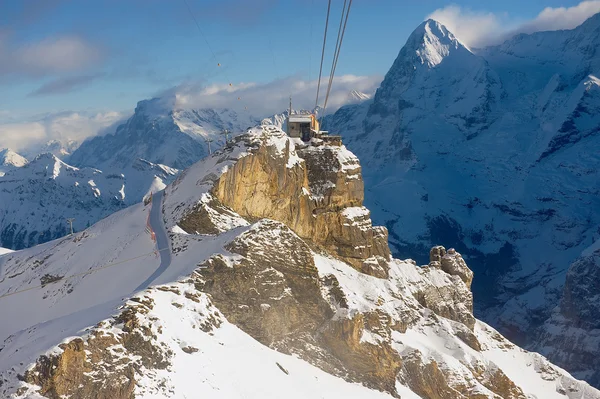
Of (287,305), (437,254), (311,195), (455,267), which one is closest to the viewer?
(287,305)

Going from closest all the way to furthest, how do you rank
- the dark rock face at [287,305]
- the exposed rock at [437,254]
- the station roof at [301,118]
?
the dark rock face at [287,305]
the station roof at [301,118]
the exposed rock at [437,254]

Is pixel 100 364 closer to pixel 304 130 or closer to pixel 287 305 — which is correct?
pixel 287 305

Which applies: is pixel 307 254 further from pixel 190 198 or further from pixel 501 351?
pixel 501 351

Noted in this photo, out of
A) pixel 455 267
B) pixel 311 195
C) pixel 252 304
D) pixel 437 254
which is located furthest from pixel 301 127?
pixel 252 304

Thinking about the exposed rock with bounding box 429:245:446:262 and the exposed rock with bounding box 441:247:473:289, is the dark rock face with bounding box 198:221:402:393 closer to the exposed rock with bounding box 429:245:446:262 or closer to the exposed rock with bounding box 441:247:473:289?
the exposed rock with bounding box 441:247:473:289

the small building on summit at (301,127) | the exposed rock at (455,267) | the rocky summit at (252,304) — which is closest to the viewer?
the rocky summit at (252,304)

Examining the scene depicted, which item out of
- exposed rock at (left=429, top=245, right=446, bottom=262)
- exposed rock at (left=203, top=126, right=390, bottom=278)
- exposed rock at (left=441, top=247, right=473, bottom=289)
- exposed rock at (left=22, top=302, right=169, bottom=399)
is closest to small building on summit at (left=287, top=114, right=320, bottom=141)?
exposed rock at (left=203, top=126, right=390, bottom=278)

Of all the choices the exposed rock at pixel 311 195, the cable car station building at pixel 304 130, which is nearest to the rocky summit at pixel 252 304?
the exposed rock at pixel 311 195

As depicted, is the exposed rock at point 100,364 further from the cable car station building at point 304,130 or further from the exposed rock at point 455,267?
the exposed rock at point 455,267
